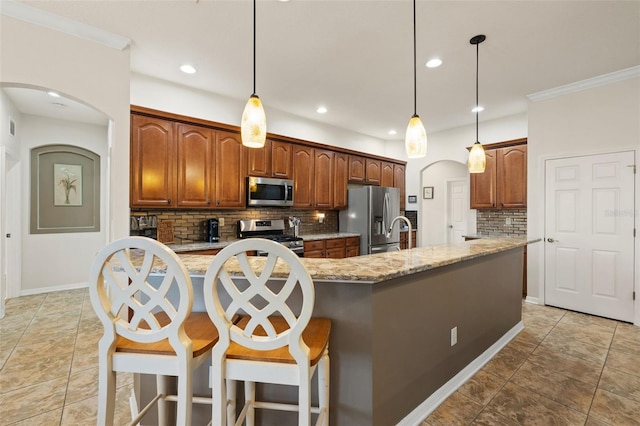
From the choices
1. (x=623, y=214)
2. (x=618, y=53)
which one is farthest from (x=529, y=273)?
(x=618, y=53)

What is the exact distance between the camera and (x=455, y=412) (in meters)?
1.91

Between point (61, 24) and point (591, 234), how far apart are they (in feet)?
18.5

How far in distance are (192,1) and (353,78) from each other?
1834 millimetres

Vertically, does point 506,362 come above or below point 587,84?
below

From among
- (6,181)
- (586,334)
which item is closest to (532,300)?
(586,334)

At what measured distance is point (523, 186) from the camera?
173 inches

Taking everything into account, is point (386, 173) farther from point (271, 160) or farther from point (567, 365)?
point (567, 365)

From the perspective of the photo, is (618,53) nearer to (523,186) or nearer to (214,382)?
(523,186)

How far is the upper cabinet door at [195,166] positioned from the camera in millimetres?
3539

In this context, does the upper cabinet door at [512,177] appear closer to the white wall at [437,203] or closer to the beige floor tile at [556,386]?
the white wall at [437,203]

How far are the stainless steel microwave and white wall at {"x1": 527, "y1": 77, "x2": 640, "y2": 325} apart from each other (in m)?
3.30

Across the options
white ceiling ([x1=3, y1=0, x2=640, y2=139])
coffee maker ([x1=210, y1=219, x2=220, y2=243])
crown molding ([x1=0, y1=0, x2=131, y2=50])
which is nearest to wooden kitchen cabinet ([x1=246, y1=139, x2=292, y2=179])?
white ceiling ([x1=3, y1=0, x2=640, y2=139])

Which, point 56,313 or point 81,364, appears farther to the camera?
point 56,313

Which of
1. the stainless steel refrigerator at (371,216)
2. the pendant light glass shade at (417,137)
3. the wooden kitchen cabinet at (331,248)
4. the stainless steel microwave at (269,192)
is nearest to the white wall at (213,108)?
the stainless steel microwave at (269,192)
